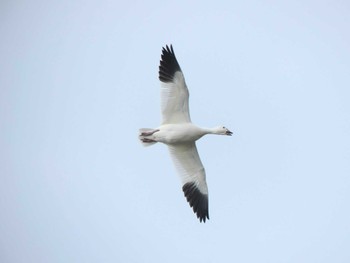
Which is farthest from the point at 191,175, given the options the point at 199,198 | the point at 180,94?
the point at 180,94

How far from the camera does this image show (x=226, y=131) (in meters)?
23.8

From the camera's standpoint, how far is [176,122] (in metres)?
23.1

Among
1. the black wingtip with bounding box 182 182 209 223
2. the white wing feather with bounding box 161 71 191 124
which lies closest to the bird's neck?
the white wing feather with bounding box 161 71 191 124

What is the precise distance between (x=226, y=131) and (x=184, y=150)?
131cm

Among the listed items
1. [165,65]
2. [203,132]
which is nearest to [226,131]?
[203,132]

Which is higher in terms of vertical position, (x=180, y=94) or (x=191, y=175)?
(x=180, y=94)

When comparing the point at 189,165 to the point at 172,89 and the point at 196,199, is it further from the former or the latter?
the point at 172,89

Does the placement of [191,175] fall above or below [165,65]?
below

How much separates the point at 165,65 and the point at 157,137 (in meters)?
2.01

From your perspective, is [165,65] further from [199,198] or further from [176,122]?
[199,198]

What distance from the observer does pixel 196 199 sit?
78.9 ft

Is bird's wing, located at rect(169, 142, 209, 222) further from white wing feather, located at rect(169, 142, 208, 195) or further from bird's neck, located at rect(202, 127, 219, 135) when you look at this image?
bird's neck, located at rect(202, 127, 219, 135)

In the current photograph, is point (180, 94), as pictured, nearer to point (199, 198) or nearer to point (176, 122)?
point (176, 122)

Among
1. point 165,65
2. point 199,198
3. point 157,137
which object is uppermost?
point 165,65
